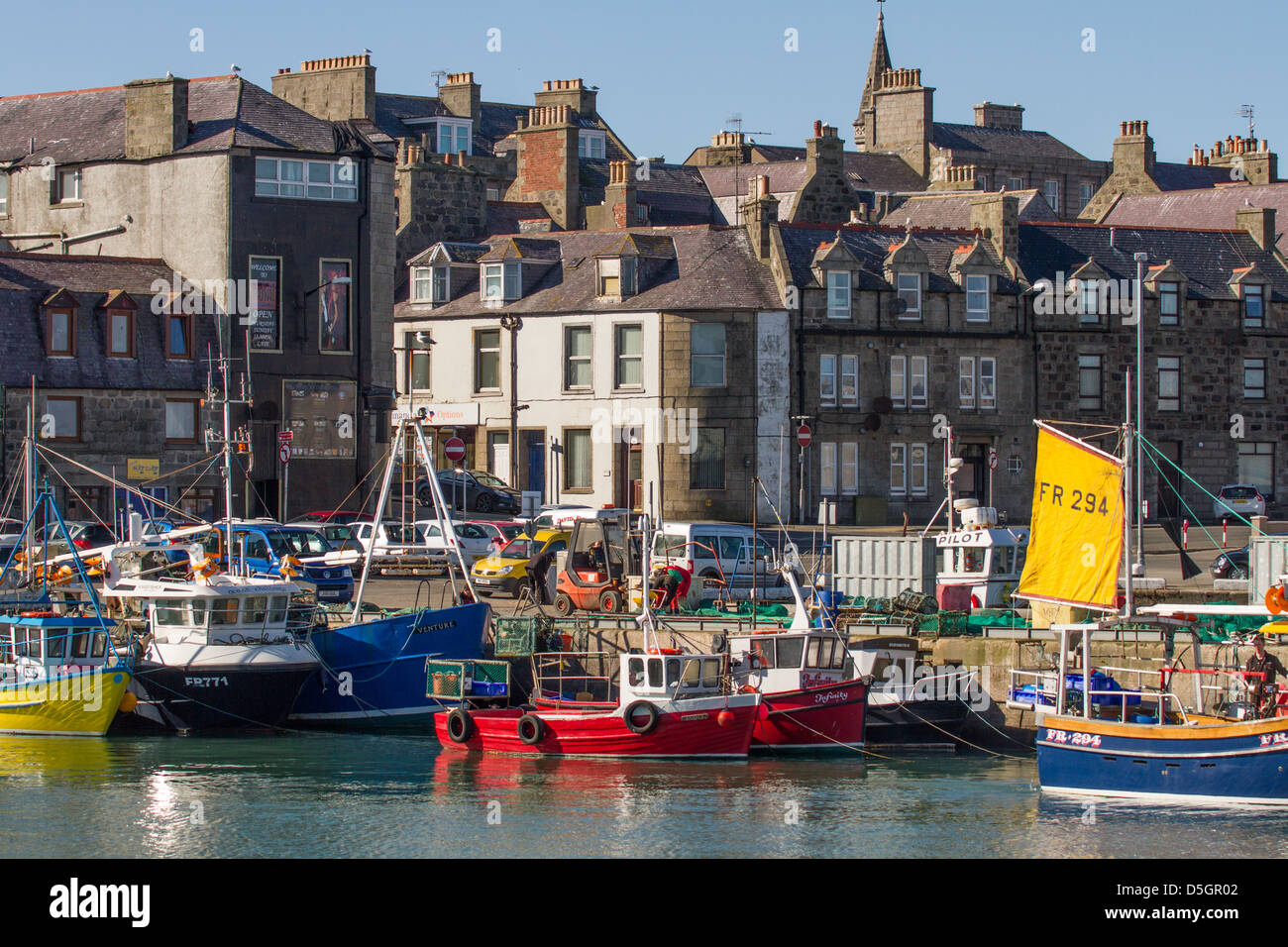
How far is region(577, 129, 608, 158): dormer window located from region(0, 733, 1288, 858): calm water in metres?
63.3

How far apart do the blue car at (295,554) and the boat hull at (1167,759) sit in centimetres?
1782

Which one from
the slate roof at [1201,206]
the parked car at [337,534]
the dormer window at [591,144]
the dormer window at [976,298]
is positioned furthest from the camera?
the dormer window at [591,144]

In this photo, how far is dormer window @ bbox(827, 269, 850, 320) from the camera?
2339 inches

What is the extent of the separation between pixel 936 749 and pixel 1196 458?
3076 centimetres

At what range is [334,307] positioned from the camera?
54.8 m

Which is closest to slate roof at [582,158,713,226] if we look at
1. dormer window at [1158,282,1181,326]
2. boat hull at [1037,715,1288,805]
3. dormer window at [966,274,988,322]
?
dormer window at [966,274,988,322]

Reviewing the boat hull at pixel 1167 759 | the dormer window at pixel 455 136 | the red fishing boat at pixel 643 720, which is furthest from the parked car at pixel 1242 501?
the dormer window at pixel 455 136

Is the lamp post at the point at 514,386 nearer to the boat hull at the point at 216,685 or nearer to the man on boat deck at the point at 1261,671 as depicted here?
the boat hull at the point at 216,685

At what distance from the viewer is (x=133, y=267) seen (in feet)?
176

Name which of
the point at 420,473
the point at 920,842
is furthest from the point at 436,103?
the point at 920,842

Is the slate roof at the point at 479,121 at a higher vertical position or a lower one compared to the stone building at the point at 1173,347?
higher

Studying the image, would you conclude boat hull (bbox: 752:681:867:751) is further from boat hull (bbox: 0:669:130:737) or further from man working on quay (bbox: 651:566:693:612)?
boat hull (bbox: 0:669:130:737)

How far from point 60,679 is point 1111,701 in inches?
719

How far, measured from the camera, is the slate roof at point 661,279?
193 ft
